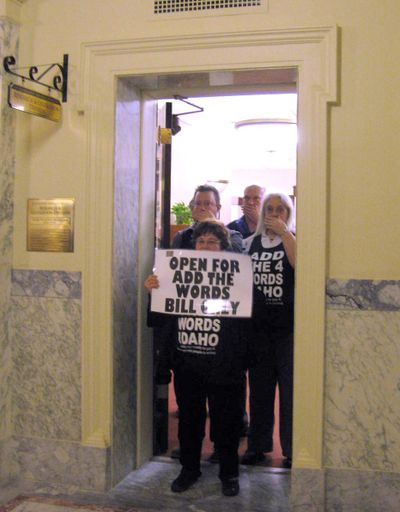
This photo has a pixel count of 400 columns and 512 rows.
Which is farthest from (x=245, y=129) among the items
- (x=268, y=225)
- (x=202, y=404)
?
(x=202, y=404)

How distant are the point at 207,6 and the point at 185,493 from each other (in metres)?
2.77

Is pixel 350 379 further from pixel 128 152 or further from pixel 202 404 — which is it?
pixel 128 152

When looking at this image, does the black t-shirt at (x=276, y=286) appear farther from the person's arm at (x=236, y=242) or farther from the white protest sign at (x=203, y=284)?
the white protest sign at (x=203, y=284)

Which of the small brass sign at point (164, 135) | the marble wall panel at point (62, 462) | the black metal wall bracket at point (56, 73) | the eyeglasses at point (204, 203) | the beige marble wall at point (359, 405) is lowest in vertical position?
the marble wall panel at point (62, 462)

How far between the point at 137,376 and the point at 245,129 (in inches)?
226

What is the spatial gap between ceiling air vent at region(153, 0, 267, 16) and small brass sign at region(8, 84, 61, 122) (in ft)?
2.57

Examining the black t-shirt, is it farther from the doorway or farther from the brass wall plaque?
the doorway

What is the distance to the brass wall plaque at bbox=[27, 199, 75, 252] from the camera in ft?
12.6

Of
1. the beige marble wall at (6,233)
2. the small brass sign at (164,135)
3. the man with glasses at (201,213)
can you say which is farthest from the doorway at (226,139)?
the small brass sign at (164,135)

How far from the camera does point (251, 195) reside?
467 cm

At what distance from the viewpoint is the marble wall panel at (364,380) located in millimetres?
3406

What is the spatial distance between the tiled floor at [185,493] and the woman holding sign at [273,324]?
231 millimetres

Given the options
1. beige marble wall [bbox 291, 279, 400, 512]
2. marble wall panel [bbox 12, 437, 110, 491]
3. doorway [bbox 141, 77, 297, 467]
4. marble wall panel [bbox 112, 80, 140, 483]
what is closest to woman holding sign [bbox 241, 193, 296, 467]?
beige marble wall [bbox 291, 279, 400, 512]

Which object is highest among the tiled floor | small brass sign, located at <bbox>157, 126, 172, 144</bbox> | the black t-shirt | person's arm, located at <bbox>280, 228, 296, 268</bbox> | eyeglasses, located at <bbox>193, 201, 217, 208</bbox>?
small brass sign, located at <bbox>157, 126, 172, 144</bbox>
